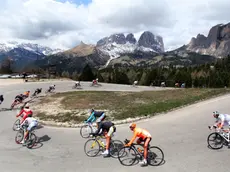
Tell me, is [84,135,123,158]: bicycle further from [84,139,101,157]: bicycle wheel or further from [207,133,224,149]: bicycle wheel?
[207,133,224,149]: bicycle wheel

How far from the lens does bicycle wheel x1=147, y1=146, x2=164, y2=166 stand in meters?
10.0

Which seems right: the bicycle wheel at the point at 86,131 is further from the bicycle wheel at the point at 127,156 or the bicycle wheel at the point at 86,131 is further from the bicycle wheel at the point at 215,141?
the bicycle wheel at the point at 215,141

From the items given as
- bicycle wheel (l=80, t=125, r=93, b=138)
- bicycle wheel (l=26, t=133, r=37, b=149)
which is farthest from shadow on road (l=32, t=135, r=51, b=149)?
bicycle wheel (l=80, t=125, r=93, b=138)

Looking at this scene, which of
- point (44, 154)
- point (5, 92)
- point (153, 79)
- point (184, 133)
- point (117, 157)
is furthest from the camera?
point (153, 79)

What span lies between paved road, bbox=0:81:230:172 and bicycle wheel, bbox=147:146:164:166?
327 mm

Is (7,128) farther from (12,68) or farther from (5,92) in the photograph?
(12,68)

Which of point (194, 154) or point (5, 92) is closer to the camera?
point (194, 154)

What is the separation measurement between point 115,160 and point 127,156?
623 millimetres

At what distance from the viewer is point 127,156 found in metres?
10.4

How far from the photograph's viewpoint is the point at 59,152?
11.7 metres

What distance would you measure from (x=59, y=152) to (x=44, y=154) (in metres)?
0.77

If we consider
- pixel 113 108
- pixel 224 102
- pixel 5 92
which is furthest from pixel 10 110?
pixel 224 102

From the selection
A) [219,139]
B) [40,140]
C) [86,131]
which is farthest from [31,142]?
[219,139]

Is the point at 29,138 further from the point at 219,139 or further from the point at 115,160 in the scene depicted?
the point at 219,139
